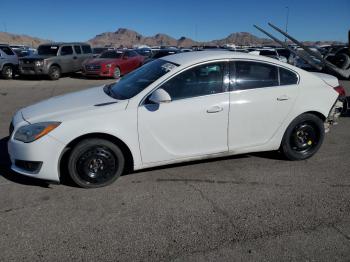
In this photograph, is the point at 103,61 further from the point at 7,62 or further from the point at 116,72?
the point at 7,62

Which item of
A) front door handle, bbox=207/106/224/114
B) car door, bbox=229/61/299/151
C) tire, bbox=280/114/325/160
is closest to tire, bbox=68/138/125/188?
front door handle, bbox=207/106/224/114

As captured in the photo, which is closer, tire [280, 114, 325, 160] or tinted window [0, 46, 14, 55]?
tire [280, 114, 325, 160]

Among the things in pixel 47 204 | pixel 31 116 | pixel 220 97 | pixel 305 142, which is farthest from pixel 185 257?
pixel 305 142

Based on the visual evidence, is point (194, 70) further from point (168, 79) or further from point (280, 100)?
point (280, 100)

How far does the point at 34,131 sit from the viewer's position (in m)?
3.72

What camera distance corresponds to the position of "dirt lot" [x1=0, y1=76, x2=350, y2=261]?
9.36 feet

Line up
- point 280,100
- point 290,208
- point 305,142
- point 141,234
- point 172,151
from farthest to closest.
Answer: point 305,142
point 280,100
point 172,151
point 290,208
point 141,234

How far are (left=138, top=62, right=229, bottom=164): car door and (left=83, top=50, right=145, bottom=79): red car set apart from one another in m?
13.7

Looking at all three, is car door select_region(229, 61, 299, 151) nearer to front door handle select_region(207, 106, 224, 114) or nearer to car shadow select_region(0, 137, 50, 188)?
front door handle select_region(207, 106, 224, 114)

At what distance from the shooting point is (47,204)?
3643mm

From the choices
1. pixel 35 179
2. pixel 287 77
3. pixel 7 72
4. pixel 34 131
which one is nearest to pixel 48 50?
pixel 7 72

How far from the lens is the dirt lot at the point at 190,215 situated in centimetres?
285

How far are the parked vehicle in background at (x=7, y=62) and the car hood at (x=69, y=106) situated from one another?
564 inches

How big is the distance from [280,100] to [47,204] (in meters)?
3.23
